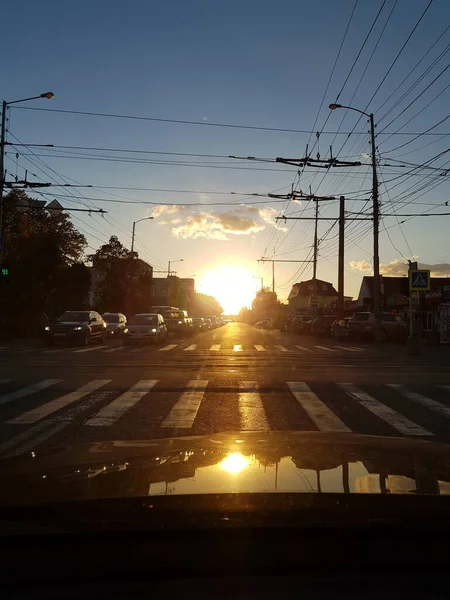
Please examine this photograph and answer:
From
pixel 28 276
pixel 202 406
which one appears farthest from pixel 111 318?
pixel 202 406

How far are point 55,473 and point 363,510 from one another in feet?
5.79

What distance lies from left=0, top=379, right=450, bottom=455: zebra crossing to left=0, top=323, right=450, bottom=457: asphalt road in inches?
0.7

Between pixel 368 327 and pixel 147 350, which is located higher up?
pixel 368 327

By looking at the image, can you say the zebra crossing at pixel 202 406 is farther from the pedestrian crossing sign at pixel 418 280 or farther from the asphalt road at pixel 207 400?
the pedestrian crossing sign at pixel 418 280

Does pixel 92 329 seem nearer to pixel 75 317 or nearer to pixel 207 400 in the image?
pixel 75 317

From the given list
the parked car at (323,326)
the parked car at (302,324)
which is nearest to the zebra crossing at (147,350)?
the parked car at (323,326)

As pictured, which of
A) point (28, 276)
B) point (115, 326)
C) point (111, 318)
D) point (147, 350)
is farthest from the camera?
point (111, 318)

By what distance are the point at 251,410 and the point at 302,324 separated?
39.1 metres

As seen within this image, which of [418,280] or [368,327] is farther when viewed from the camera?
[368,327]

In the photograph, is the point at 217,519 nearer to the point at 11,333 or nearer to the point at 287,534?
the point at 287,534

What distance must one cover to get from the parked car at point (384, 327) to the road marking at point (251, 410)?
72.6ft

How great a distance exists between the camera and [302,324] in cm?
4819

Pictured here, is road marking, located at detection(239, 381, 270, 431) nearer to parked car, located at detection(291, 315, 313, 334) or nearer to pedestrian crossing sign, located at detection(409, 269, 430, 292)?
pedestrian crossing sign, located at detection(409, 269, 430, 292)

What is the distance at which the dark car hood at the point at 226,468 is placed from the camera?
282cm
